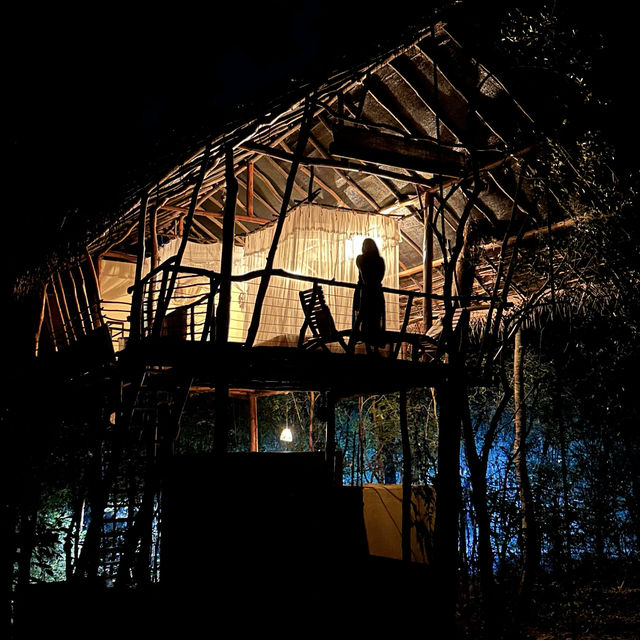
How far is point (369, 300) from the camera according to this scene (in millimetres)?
6223

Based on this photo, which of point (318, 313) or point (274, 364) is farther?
point (318, 313)

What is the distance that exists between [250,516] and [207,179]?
16.4ft

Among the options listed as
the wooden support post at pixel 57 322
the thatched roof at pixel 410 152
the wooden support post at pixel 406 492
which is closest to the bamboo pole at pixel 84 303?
the thatched roof at pixel 410 152

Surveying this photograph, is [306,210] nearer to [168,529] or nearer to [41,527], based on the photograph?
[168,529]

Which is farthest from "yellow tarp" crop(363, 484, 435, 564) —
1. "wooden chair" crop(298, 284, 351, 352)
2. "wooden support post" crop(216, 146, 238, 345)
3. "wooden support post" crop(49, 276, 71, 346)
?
"wooden support post" crop(49, 276, 71, 346)

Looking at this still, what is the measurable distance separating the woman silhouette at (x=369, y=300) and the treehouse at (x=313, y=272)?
9 centimetres

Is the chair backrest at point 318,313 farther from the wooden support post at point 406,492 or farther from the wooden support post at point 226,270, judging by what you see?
the wooden support post at point 406,492

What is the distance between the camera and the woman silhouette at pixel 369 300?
611cm

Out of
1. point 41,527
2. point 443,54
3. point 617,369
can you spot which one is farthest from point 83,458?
point 617,369

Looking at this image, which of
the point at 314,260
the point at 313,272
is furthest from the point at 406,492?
the point at 314,260

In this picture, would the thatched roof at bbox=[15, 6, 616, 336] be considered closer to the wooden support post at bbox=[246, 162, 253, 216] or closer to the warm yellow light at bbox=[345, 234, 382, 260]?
the wooden support post at bbox=[246, 162, 253, 216]

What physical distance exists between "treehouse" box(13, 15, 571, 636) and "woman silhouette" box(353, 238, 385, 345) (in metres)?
0.09

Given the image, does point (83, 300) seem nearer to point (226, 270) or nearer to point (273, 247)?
point (226, 270)

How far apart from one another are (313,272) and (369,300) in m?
2.87
